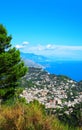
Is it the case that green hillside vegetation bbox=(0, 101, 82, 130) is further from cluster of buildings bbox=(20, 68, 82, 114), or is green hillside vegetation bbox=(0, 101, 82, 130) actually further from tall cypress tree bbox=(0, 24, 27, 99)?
cluster of buildings bbox=(20, 68, 82, 114)

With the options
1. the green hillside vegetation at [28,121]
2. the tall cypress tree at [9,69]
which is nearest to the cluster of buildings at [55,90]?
the tall cypress tree at [9,69]

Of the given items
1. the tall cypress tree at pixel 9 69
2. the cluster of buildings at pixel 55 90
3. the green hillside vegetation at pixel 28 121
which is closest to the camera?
the green hillside vegetation at pixel 28 121

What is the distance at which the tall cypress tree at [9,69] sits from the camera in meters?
23.8

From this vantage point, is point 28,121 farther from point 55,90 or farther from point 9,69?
point 55,90

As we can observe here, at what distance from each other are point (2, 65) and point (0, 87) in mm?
1662

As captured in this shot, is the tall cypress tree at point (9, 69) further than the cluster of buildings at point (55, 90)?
No

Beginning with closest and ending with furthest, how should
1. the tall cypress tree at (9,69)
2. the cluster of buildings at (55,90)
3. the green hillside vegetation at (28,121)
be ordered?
the green hillside vegetation at (28,121) → the tall cypress tree at (9,69) → the cluster of buildings at (55,90)

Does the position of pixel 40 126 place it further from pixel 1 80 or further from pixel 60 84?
pixel 60 84

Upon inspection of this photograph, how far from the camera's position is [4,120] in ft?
14.6

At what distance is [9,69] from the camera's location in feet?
80.9

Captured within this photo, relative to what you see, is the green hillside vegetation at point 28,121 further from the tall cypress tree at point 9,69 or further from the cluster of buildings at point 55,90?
the cluster of buildings at point 55,90

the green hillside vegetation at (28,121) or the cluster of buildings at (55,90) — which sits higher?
the green hillside vegetation at (28,121)

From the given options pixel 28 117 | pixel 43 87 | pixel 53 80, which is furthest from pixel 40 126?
pixel 53 80

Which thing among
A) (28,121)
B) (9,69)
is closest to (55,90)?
(9,69)
